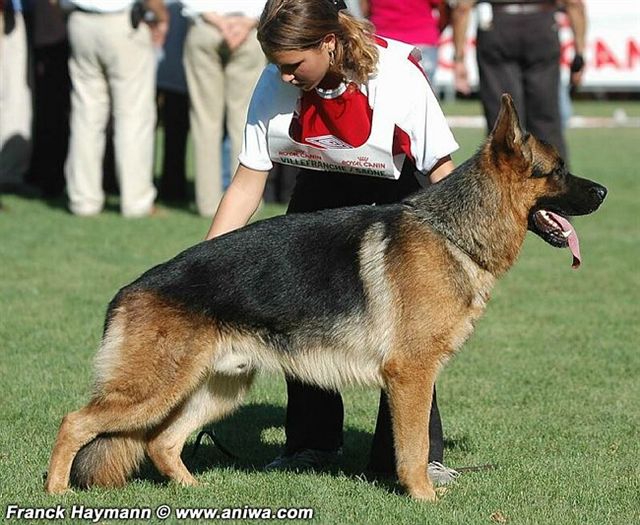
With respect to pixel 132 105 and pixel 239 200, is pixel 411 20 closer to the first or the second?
pixel 132 105

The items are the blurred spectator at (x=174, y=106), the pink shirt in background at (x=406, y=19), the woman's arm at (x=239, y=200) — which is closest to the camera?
the woman's arm at (x=239, y=200)

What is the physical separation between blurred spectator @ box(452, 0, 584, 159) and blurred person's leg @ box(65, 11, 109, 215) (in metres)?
3.56

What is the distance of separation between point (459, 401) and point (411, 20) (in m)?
5.65

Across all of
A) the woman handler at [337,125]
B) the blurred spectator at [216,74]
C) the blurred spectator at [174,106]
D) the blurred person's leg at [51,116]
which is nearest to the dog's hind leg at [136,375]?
the woman handler at [337,125]

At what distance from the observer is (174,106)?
12.4 m

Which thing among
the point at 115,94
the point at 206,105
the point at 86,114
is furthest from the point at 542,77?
the point at 86,114

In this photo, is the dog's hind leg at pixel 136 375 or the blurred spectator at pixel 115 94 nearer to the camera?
the dog's hind leg at pixel 136 375

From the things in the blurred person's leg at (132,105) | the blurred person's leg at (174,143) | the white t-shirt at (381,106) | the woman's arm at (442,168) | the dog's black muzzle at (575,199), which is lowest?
the blurred person's leg at (174,143)

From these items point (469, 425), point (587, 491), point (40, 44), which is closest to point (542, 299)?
point (469, 425)

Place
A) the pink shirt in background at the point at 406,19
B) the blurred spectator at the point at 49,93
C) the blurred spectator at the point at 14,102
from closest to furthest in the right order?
the pink shirt in background at the point at 406,19, the blurred spectator at the point at 49,93, the blurred spectator at the point at 14,102

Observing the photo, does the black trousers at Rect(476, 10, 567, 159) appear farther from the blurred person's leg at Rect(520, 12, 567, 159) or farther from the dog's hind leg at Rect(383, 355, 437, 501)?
the dog's hind leg at Rect(383, 355, 437, 501)

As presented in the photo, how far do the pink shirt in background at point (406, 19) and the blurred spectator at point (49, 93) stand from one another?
3.40m

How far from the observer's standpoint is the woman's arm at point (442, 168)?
476 cm

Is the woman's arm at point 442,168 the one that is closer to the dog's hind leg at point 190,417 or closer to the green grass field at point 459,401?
the dog's hind leg at point 190,417
